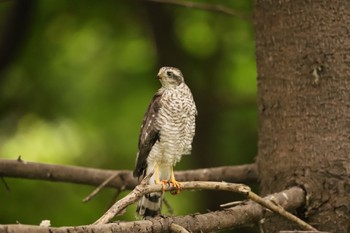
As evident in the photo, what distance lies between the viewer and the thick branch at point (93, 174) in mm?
5254

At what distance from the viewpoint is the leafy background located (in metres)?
7.23

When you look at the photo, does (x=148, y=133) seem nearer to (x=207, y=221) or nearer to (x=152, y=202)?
(x=152, y=202)

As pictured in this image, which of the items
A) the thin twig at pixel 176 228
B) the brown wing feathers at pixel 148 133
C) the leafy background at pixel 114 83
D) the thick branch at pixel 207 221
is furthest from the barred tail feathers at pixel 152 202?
the leafy background at pixel 114 83

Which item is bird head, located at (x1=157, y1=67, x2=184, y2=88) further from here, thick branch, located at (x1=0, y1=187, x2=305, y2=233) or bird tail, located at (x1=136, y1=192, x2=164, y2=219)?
thick branch, located at (x1=0, y1=187, x2=305, y2=233)

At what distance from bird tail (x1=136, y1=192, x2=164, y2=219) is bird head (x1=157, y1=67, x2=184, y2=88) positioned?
76cm

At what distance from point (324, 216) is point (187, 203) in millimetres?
2724

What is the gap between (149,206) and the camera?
5293 mm

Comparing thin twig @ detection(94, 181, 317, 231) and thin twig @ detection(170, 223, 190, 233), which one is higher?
thin twig @ detection(94, 181, 317, 231)

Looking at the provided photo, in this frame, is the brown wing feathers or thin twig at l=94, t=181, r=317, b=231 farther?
the brown wing feathers

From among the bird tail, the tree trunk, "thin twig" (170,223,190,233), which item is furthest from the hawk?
"thin twig" (170,223,190,233)

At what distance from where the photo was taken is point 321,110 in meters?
5.11

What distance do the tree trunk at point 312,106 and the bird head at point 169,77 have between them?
67 centimetres

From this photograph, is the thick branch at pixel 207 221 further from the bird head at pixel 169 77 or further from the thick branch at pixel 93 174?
the bird head at pixel 169 77

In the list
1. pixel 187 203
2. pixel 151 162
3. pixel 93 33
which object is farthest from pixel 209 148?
pixel 151 162
